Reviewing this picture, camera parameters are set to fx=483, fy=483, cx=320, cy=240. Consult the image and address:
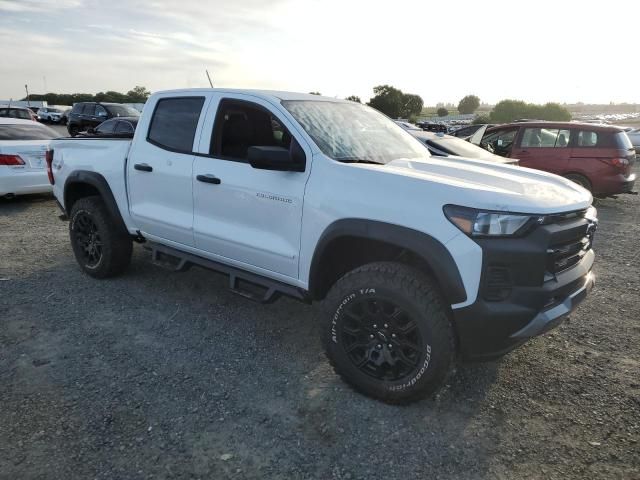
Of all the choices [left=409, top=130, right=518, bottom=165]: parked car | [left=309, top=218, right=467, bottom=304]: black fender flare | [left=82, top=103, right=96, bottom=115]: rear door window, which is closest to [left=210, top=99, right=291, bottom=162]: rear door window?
[left=309, top=218, right=467, bottom=304]: black fender flare

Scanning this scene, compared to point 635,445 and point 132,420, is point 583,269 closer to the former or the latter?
point 635,445

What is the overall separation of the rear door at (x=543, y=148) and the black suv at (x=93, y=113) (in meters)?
14.7

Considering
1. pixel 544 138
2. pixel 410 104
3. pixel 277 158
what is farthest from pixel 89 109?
pixel 410 104

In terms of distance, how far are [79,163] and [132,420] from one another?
3.09 m

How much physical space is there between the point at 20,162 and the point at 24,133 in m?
0.94

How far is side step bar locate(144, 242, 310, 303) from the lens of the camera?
344 centimetres

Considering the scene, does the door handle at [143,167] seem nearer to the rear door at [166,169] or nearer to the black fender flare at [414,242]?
the rear door at [166,169]

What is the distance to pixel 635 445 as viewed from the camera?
2658 mm

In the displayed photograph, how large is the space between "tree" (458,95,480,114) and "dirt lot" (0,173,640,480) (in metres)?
96.9

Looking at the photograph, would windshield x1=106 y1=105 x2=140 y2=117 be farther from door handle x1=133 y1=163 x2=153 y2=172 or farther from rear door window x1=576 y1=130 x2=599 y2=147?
door handle x1=133 y1=163 x2=153 y2=172

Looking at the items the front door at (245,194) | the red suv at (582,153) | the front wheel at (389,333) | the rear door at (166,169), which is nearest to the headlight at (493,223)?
the front wheel at (389,333)

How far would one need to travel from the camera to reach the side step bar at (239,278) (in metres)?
3.44

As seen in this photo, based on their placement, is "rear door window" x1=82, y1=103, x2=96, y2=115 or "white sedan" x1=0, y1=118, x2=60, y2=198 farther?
"rear door window" x1=82, y1=103, x2=96, y2=115

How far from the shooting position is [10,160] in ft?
25.9
